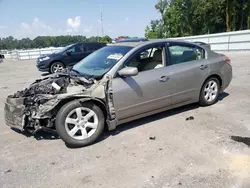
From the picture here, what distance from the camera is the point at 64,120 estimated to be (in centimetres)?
341

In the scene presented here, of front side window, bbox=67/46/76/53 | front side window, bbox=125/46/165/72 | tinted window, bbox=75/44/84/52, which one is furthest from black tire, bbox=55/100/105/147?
tinted window, bbox=75/44/84/52

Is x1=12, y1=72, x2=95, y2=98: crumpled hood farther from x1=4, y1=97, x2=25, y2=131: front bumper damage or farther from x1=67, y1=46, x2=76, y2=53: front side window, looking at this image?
x1=67, y1=46, x2=76, y2=53: front side window

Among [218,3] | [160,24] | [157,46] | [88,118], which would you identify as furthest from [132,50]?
[160,24]

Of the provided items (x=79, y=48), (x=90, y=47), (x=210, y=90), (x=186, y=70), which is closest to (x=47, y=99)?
(x=186, y=70)

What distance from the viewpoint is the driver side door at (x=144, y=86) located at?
3775mm

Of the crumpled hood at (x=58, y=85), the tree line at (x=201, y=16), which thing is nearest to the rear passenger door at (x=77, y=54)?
the crumpled hood at (x=58, y=85)

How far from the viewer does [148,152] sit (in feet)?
10.9

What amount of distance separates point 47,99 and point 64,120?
16.6 inches

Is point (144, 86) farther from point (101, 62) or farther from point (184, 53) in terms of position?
point (184, 53)

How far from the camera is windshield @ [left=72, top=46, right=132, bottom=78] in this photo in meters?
3.96

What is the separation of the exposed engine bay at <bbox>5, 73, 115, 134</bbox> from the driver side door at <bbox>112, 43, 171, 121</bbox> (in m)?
0.21

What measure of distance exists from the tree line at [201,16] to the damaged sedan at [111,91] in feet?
92.3

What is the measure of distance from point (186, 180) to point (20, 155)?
246 cm

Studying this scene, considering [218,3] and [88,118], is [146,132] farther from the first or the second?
[218,3]
